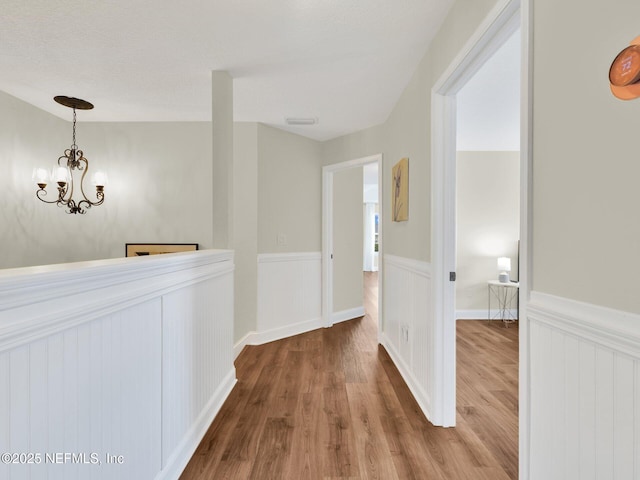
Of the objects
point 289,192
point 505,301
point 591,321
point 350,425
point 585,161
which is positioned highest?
point 289,192

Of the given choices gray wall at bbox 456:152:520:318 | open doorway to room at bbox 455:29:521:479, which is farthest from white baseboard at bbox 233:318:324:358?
gray wall at bbox 456:152:520:318

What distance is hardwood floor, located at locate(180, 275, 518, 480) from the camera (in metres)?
1.67

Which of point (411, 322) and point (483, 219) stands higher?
point (483, 219)

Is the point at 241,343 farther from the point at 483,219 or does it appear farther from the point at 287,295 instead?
the point at 483,219

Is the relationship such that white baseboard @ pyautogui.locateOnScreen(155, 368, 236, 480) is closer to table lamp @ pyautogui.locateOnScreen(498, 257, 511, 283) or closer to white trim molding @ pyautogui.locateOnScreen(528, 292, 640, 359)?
white trim molding @ pyautogui.locateOnScreen(528, 292, 640, 359)

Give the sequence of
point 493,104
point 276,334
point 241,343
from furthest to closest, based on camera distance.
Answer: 1. point 276,334
2. point 241,343
3. point 493,104

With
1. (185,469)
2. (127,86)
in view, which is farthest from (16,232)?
(185,469)

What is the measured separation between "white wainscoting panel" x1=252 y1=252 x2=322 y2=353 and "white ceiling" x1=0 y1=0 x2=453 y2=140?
5.34 ft

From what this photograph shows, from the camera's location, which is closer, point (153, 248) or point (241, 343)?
point (241, 343)

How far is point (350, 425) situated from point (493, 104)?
2993mm

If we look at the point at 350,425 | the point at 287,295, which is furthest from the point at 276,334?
the point at 350,425

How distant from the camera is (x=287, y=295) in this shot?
3.94m

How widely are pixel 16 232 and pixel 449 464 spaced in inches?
156

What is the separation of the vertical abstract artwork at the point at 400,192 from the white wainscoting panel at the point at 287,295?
1.36 meters
